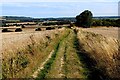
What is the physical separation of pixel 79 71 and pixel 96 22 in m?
130

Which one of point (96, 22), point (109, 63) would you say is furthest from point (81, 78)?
point (96, 22)

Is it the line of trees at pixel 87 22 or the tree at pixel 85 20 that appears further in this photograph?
the line of trees at pixel 87 22

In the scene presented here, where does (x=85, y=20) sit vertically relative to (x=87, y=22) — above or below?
above

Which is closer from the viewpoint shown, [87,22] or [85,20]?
[87,22]

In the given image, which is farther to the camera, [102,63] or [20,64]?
[20,64]

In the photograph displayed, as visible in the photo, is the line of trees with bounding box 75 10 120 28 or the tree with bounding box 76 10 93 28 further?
the line of trees with bounding box 75 10 120 28

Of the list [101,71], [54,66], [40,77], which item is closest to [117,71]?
[101,71]

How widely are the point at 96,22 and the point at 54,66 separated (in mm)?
129063

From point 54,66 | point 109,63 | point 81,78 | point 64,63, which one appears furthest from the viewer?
point 64,63

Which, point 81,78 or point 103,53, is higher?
point 103,53

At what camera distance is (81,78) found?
13.6m

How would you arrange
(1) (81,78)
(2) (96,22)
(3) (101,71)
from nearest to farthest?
(3) (101,71) < (1) (81,78) < (2) (96,22)

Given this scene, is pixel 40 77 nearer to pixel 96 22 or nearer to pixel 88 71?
pixel 88 71

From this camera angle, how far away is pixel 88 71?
15.0 metres
